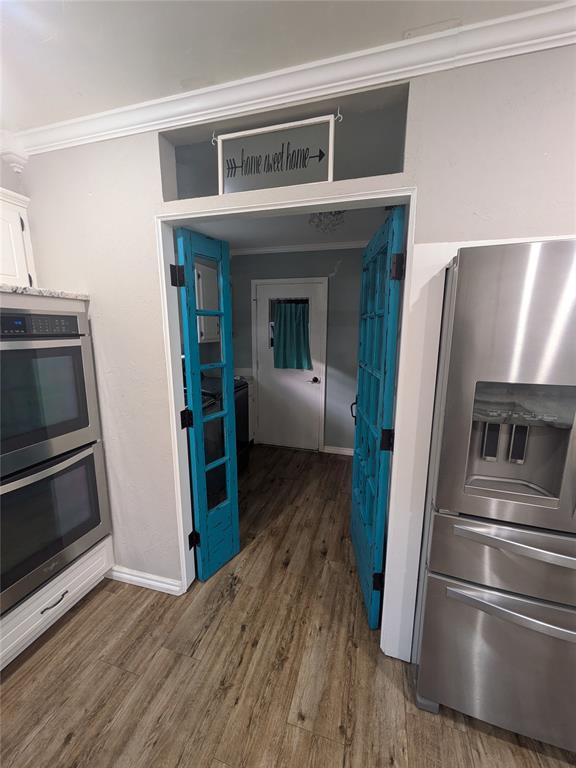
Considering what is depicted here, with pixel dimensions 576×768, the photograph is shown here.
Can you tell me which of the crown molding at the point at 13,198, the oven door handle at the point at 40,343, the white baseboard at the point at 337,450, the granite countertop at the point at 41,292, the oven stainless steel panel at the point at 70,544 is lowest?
the white baseboard at the point at 337,450

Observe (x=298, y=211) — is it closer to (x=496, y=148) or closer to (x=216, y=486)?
(x=496, y=148)

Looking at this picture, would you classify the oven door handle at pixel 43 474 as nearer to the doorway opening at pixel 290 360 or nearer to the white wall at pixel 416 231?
the white wall at pixel 416 231

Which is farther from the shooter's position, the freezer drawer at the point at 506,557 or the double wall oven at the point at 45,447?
the double wall oven at the point at 45,447

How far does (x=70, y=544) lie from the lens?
5.35 ft

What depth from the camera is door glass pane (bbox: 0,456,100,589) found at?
4.42 ft

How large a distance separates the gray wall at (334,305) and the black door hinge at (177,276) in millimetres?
2279

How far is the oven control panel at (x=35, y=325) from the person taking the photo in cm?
130

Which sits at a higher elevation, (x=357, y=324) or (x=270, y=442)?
(x=357, y=324)

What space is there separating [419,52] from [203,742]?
2.67 metres

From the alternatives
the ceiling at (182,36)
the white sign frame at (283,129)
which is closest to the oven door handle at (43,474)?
the white sign frame at (283,129)

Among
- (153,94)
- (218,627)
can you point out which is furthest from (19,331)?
(218,627)

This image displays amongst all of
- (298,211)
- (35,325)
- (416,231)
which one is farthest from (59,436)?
(416,231)

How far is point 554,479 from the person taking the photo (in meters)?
1.04

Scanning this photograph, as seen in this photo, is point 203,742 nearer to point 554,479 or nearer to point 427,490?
point 427,490
